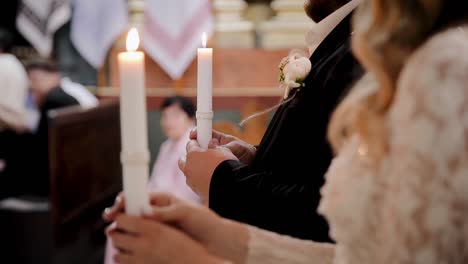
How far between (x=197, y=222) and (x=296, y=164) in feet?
1.17

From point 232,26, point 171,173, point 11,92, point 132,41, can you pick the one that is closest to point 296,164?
point 132,41

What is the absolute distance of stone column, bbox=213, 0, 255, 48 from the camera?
473 cm

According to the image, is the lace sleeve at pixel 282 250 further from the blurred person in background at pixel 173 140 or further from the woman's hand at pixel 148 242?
the blurred person in background at pixel 173 140

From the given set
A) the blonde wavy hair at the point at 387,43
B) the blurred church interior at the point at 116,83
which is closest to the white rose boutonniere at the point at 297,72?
the blonde wavy hair at the point at 387,43

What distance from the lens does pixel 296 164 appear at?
44.9 inches

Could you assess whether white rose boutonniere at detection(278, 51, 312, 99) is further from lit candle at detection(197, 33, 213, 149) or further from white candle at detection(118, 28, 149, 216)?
white candle at detection(118, 28, 149, 216)

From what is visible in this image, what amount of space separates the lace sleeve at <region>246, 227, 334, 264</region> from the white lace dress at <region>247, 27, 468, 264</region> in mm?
153

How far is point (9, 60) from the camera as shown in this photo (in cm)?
469

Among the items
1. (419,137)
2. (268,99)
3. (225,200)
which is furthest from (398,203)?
(268,99)

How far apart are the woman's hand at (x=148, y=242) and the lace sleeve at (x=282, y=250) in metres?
0.15

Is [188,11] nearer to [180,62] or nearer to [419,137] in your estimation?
[180,62]

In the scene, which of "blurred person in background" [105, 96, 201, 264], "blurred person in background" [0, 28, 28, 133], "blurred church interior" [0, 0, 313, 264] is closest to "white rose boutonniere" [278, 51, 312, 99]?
"blurred person in background" [105, 96, 201, 264]

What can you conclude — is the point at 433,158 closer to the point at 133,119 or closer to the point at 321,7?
the point at 133,119

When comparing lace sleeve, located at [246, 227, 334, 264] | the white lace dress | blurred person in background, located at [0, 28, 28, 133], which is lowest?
blurred person in background, located at [0, 28, 28, 133]
